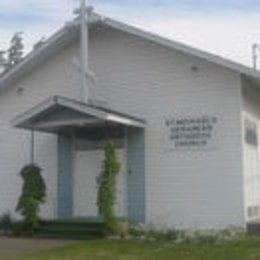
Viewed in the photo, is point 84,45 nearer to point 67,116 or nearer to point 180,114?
point 67,116

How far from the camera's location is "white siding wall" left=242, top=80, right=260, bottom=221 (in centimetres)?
1933

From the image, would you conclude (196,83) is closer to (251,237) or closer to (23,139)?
(251,237)

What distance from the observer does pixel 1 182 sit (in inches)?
876

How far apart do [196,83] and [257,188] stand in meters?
3.78

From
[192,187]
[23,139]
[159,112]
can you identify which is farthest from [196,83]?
[23,139]

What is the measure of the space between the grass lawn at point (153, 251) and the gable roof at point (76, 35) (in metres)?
4.65

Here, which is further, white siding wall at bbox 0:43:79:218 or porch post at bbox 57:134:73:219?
white siding wall at bbox 0:43:79:218

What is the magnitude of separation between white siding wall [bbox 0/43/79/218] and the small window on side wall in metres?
5.09

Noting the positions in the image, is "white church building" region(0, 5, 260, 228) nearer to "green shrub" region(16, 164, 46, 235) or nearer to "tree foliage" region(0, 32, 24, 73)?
"green shrub" region(16, 164, 46, 235)

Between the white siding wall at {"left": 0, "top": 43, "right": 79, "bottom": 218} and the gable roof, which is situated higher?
Answer: the gable roof

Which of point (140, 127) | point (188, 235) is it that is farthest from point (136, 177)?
point (188, 235)

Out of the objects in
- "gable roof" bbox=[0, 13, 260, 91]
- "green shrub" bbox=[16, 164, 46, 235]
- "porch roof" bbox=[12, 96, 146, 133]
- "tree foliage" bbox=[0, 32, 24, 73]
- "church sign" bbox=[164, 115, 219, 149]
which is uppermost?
→ "tree foliage" bbox=[0, 32, 24, 73]

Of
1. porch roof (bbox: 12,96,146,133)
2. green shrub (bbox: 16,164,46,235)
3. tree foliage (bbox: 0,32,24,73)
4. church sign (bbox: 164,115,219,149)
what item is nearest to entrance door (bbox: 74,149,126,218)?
porch roof (bbox: 12,96,146,133)

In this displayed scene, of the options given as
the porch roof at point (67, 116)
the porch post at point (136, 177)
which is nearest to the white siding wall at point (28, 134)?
the porch roof at point (67, 116)
